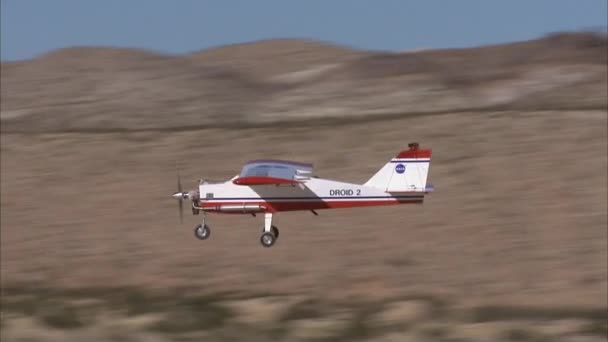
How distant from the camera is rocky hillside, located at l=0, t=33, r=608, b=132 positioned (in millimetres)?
68500

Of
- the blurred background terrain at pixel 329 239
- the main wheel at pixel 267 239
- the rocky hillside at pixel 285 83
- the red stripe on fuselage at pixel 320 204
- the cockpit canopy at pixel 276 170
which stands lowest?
the main wheel at pixel 267 239

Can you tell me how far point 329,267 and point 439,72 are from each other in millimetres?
37733

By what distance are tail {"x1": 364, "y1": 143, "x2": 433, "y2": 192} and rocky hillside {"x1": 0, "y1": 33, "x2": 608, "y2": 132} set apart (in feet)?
114

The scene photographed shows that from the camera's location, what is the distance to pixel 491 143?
2037 inches

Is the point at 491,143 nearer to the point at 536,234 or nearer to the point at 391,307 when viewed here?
the point at 536,234

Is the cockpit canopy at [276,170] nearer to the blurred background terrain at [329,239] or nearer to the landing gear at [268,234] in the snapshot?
the landing gear at [268,234]

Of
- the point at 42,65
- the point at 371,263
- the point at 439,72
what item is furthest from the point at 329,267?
the point at 42,65

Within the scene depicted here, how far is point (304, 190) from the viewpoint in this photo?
2131cm

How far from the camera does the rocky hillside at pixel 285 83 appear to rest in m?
68.5

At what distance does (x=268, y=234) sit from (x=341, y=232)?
22.9 meters

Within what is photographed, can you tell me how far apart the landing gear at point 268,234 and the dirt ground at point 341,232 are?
17.7m

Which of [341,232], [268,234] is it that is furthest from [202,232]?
[341,232]

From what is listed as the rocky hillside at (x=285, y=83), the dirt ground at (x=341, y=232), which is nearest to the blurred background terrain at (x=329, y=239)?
the dirt ground at (x=341, y=232)

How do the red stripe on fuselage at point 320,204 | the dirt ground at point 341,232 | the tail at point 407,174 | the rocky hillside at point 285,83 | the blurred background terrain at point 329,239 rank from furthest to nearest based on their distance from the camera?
the rocky hillside at point 285,83, the dirt ground at point 341,232, the blurred background terrain at point 329,239, the tail at point 407,174, the red stripe on fuselage at point 320,204
